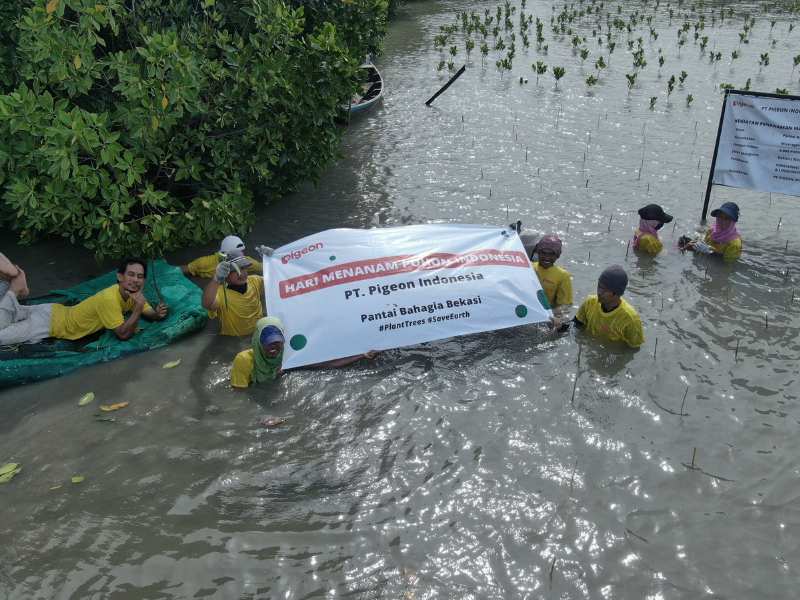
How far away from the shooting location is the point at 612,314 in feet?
22.3

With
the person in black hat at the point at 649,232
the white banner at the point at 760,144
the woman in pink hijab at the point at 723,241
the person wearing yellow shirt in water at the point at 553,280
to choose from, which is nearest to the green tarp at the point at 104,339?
the person wearing yellow shirt in water at the point at 553,280

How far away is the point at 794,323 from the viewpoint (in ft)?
24.4

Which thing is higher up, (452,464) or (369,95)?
(369,95)

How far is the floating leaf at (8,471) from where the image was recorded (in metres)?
5.09

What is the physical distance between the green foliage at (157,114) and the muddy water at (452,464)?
1.25 metres

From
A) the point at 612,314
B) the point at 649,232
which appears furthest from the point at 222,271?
the point at 649,232

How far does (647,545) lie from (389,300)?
10.5 ft

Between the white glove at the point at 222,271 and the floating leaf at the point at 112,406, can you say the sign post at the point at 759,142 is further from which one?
the floating leaf at the point at 112,406

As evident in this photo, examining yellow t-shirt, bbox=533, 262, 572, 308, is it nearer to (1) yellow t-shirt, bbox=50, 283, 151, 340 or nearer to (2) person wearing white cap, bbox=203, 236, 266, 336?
(2) person wearing white cap, bbox=203, 236, 266, 336

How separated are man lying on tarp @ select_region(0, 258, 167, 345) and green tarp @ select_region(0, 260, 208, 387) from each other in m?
0.12

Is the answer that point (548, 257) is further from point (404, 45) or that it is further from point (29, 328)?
point (404, 45)

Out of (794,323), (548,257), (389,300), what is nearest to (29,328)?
(389,300)

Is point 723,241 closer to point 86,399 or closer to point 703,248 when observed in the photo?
point 703,248

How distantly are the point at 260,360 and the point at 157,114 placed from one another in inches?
121
